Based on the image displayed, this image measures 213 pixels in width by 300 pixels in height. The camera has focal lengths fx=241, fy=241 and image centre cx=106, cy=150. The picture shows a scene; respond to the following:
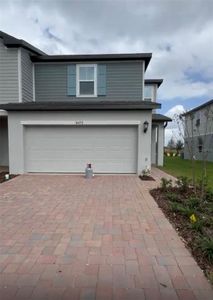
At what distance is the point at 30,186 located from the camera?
8.47 m

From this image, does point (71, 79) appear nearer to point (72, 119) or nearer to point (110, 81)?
point (110, 81)

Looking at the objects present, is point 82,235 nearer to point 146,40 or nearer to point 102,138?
point 102,138

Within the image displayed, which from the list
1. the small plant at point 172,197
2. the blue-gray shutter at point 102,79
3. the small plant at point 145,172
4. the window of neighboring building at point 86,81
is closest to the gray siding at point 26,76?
the window of neighboring building at point 86,81

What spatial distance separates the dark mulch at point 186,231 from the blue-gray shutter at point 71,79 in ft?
27.7

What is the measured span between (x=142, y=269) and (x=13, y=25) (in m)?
14.2

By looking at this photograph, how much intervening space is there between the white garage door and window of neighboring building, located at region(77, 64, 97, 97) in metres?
2.98

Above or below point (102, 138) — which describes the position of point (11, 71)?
above

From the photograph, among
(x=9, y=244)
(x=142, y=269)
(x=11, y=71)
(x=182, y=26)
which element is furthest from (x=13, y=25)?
(x=142, y=269)

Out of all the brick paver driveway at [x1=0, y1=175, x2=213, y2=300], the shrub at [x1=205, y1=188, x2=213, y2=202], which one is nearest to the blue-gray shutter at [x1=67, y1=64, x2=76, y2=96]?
the brick paver driveway at [x1=0, y1=175, x2=213, y2=300]

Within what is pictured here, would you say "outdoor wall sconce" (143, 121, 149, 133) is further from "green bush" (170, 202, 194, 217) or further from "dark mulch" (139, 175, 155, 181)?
"green bush" (170, 202, 194, 217)

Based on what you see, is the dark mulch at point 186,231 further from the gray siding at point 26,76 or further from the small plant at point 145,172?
the gray siding at point 26,76

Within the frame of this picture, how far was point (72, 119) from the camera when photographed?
1092 cm

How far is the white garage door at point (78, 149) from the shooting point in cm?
1114

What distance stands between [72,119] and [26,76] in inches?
162
